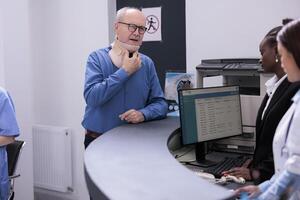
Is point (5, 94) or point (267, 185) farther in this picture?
point (5, 94)

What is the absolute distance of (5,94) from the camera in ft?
8.20

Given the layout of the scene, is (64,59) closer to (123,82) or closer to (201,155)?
(123,82)

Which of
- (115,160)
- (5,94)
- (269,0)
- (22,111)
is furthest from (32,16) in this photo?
(115,160)

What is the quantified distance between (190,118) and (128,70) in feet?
1.39

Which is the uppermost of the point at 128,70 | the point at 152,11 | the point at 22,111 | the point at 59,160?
the point at 152,11

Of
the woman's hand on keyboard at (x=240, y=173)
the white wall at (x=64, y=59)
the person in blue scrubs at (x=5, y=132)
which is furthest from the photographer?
the white wall at (x=64, y=59)

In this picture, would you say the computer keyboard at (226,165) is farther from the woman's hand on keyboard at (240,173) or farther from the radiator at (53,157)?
the radiator at (53,157)

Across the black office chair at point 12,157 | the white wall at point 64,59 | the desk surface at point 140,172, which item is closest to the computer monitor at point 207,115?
the desk surface at point 140,172

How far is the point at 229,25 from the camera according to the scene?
9.34ft

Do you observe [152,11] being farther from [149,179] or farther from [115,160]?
[149,179]

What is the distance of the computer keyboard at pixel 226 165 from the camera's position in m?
1.75

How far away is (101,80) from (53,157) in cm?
179

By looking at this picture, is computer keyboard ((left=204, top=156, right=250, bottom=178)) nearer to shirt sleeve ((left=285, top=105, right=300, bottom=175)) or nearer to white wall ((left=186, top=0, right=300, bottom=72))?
shirt sleeve ((left=285, top=105, right=300, bottom=175))

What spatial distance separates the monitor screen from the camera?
6.17 ft
